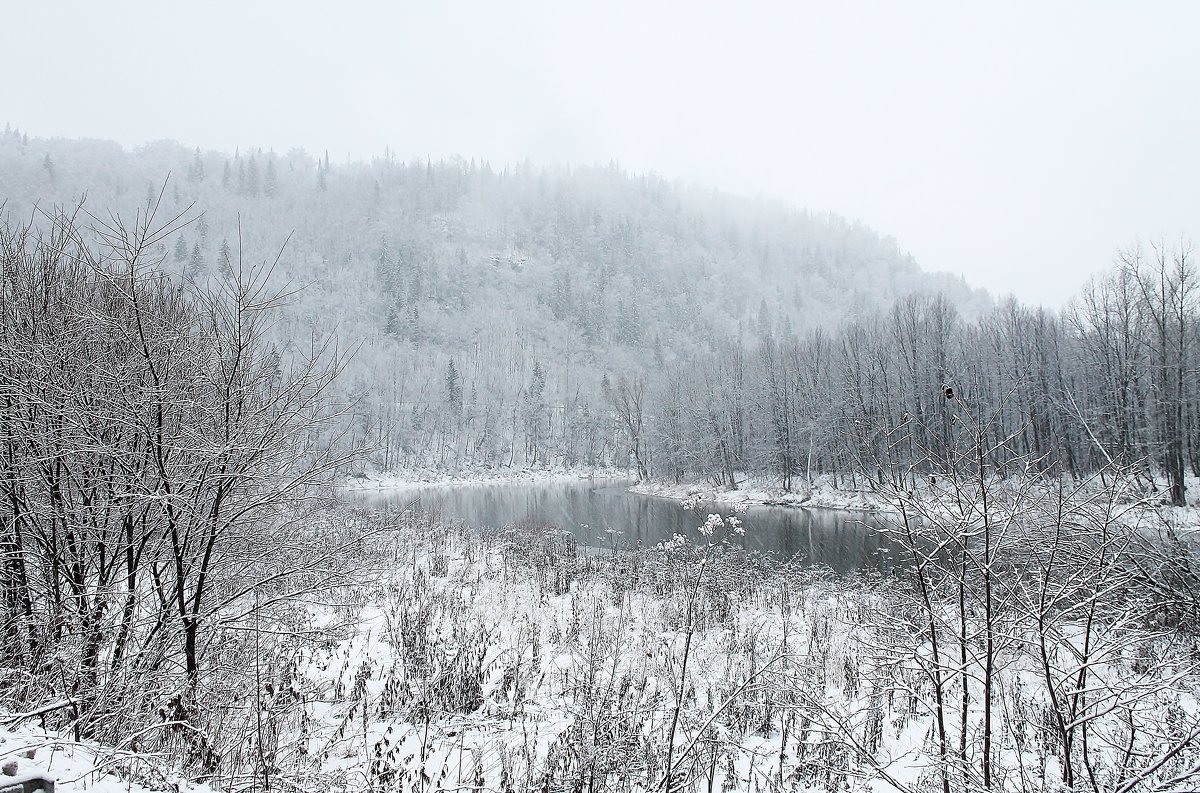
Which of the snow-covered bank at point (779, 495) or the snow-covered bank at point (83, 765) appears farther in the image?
the snow-covered bank at point (779, 495)

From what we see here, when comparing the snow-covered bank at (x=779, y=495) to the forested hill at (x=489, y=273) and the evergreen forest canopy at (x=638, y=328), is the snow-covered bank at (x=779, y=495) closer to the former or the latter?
the evergreen forest canopy at (x=638, y=328)

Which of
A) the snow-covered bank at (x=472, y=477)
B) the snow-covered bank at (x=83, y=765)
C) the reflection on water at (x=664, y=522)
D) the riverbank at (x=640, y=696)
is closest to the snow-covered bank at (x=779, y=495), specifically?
the reflection on water at (x=664, y=522)

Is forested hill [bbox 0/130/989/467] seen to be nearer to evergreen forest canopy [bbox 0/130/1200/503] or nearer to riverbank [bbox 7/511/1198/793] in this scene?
evergreen forest canopy [bbox 0/130/1200/503]

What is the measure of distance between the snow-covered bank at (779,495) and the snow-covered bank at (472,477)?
2072 centimetres

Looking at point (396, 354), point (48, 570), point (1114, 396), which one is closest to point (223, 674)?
point (48, 570)

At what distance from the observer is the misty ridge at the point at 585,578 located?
3.64 metres

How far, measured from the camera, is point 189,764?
Result: 4648 mm

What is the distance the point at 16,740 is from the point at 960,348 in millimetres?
52310

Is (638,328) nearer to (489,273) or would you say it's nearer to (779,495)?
(489,273)

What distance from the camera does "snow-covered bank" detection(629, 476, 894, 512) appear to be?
113 ft

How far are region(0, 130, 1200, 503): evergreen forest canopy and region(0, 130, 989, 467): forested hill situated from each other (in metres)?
0.75

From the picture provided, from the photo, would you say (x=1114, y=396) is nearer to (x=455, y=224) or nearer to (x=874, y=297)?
(x=874, y=297)

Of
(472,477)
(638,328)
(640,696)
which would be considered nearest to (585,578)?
(640,696)

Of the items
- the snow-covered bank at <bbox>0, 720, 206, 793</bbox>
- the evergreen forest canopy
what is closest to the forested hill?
the evergreen forest canopy
